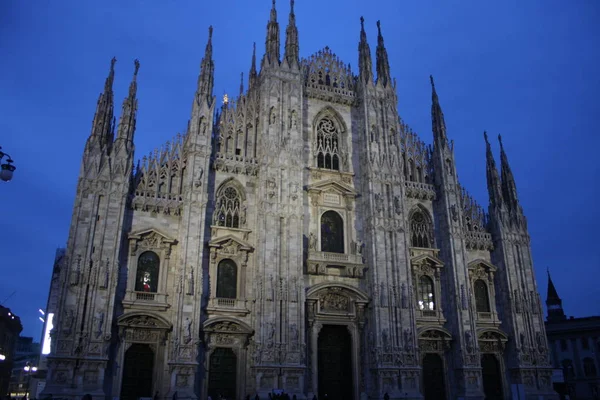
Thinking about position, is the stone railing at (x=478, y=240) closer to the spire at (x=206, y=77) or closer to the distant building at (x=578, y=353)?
the spire at (x=206, y=77)

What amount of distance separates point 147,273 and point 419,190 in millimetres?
18483

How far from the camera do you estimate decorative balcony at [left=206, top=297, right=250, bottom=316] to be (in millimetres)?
26384

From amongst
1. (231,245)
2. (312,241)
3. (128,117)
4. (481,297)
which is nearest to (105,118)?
(128,117)

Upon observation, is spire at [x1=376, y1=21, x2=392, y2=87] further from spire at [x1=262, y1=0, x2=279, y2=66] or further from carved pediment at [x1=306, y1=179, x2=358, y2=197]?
carved pediment at [x1=306, y1=179, x2=358, y2=197]

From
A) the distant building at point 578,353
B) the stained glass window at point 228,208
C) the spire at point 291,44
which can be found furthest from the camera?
the distant building at point 578,353

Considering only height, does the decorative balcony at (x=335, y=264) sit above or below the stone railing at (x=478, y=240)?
below

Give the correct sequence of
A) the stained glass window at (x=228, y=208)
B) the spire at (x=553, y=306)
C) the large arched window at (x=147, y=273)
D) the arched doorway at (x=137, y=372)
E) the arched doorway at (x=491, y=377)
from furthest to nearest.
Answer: the spire at (x=553, y=306)
the arched doorway at (x=491, y=377)
the stained glass window at (x=228, y=208)
the large arched window at (x=147, y=273)
the arched doorway at (x=137, y=372)

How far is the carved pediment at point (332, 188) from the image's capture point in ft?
102

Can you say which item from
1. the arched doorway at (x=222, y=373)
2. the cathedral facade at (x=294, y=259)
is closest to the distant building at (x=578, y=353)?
the cathedral facade at (x=294, y=259)

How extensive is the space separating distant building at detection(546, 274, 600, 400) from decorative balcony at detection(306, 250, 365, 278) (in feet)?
123

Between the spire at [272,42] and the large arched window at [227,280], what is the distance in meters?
13.5

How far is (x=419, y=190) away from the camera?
33844mm

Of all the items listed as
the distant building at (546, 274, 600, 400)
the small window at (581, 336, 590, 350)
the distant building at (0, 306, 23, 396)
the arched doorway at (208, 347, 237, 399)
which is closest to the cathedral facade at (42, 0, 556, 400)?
the arched doorway at (208, 347, 237, 399)

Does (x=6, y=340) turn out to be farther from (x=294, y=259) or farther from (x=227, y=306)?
(x=294, y=259)
